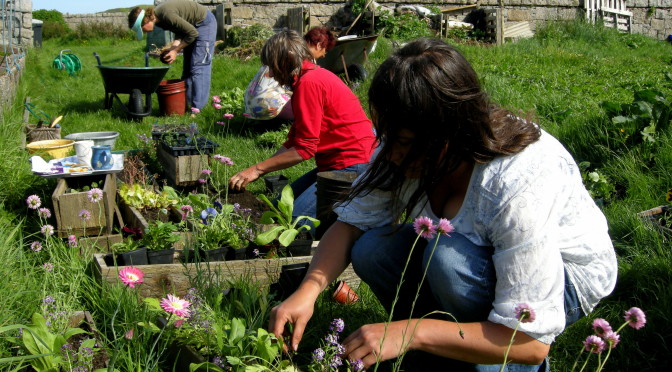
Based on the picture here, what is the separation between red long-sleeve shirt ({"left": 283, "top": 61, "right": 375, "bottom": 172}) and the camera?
3.57 meters

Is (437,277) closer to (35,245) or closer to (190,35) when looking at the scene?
(35,245)

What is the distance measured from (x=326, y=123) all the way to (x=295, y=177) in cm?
134

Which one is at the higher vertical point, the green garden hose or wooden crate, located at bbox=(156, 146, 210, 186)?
the green garden hose

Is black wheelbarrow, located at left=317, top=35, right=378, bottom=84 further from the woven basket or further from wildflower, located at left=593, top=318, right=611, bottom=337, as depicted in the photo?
wildflower, located at left=593, top=318, right=611, bottom=337

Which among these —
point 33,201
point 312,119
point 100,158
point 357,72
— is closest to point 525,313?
point 312,119

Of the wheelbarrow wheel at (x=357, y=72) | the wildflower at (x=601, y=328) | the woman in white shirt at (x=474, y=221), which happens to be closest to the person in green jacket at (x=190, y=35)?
the wheelbarrow wheel at (x=357, y=72)

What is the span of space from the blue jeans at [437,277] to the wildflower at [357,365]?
1.23 feet

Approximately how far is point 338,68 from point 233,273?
6347 mm

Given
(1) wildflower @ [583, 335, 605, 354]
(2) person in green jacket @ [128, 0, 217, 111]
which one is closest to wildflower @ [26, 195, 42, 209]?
(1) wildflower @ [583, 335, 605, 354]

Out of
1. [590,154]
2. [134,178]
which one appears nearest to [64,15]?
[134,178]

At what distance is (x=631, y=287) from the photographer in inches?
110

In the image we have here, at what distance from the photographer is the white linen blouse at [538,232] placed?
5.18ft

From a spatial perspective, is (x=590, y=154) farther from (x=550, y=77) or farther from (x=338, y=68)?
(x=338, y=68)

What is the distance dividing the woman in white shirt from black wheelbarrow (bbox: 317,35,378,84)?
21.1ft
